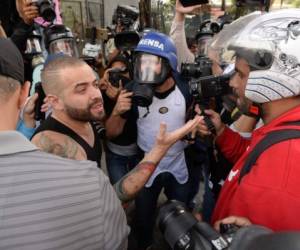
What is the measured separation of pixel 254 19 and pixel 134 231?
2.31m

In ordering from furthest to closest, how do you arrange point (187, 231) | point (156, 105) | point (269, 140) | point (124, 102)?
point (156, 105) → point (124, 102) → point (269, 140) → point (187, 231)

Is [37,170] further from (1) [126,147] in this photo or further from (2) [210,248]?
(1) [126,147]

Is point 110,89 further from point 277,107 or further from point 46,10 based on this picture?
point 277,107

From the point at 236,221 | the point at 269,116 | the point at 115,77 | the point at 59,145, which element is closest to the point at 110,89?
the point at 115,77

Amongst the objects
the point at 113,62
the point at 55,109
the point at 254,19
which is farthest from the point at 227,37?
the point at 113,62

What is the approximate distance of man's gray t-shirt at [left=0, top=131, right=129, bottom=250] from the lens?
0.98 m

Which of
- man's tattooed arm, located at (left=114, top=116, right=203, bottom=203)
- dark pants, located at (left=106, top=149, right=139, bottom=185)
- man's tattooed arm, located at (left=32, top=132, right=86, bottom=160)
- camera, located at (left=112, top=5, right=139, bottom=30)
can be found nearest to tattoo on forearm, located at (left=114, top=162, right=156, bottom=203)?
man's tattooed arm, located at (left=114, top=116, right=203, bottom=203)

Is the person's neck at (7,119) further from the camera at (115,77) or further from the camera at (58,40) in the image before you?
the camera at (58,40)

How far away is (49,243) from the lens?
39.9 inches

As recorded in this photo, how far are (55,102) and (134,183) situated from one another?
27.7 inches

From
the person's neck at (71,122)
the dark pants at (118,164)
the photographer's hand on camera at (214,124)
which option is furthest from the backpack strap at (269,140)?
the dark pants at (118,164)

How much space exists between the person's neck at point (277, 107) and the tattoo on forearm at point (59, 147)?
99cm

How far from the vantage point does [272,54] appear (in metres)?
1.56

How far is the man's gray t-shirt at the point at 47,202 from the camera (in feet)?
3.20
